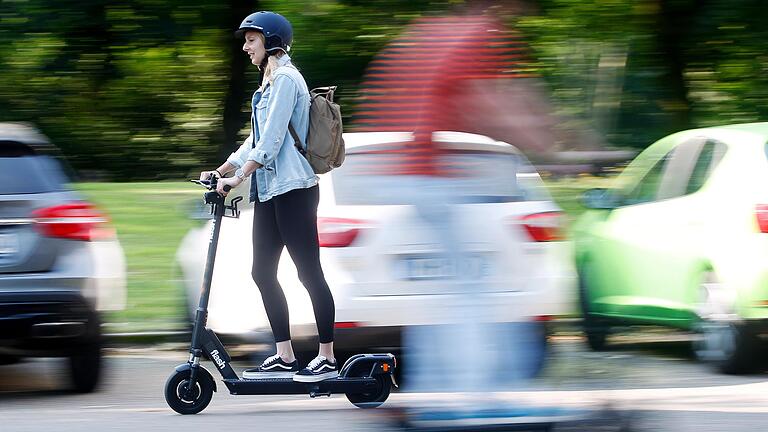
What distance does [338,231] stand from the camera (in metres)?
7.12

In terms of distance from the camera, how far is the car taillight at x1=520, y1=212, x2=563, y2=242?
7.25 metres

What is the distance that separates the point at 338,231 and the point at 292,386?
0.91 meters

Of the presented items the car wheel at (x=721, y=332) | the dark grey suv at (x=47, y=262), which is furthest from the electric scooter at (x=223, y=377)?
the car wheel at (x=721, y=332)

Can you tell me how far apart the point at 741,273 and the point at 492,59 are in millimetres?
4112

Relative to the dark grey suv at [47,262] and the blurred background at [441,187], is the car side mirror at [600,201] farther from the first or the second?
the dark grey suv at [47,262]

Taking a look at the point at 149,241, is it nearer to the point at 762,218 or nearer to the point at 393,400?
the point at 762,218

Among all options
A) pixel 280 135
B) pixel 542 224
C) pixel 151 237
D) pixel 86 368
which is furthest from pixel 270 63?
pixel 151 237

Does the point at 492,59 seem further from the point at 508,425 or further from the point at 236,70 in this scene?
the point at 236,70

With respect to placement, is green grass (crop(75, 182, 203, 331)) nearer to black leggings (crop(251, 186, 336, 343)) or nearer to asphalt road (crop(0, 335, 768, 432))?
black leggings (crop(251, 186, 336, 343))

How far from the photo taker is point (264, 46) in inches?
262

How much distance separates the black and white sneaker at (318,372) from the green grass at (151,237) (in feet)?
3.55

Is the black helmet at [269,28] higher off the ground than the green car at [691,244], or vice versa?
the black helmet at [269,28]

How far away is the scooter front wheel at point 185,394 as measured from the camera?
669 centimetres

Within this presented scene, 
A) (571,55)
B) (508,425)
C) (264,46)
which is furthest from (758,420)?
(571,55)
